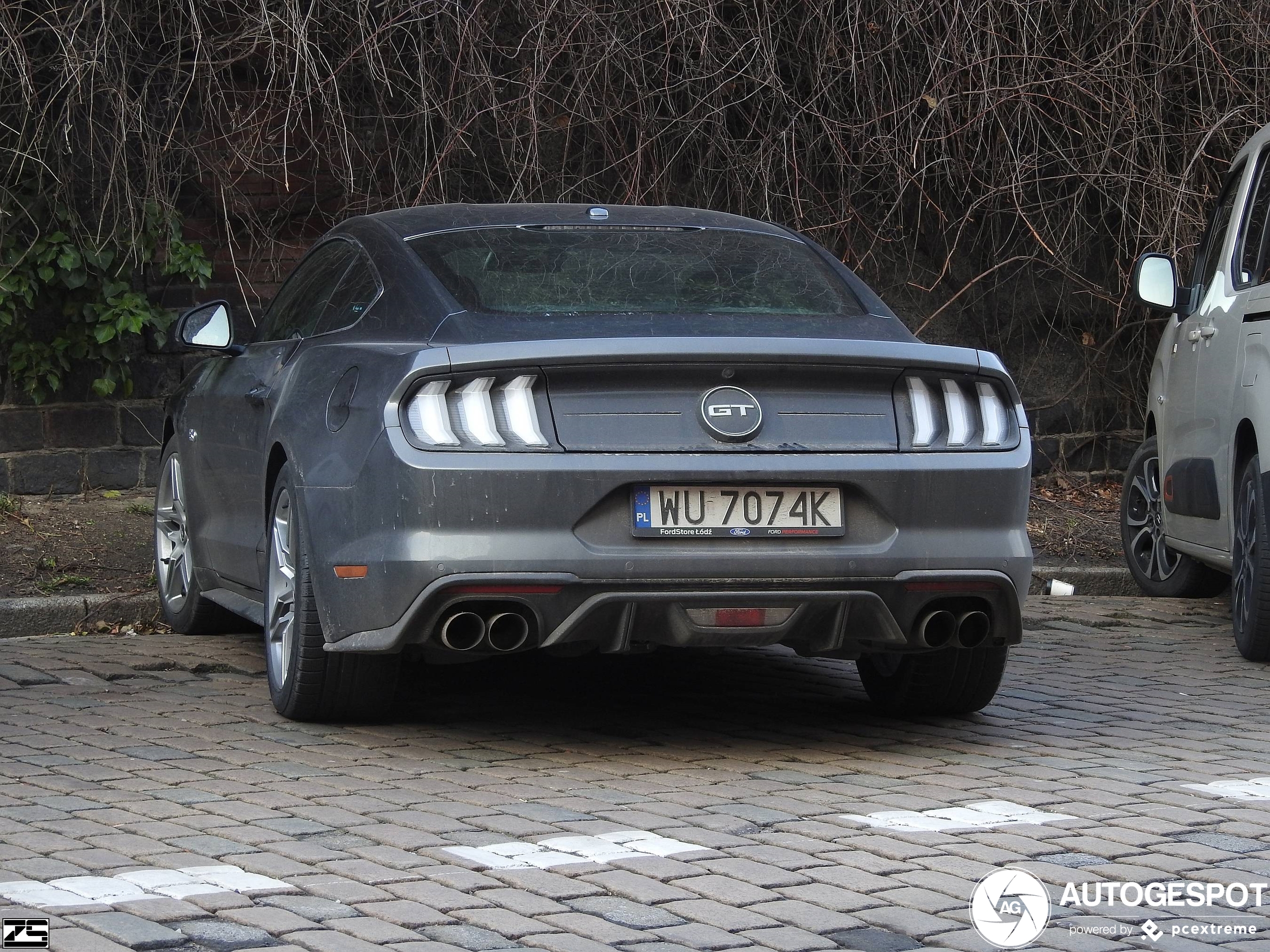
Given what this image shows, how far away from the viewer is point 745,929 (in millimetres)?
3424

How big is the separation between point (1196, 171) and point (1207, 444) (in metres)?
3.80

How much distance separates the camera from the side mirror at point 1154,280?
7.96 m

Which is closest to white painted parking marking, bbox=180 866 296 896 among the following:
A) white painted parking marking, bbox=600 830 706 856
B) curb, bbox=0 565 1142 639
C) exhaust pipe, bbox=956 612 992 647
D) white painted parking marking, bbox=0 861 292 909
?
white painted parking marking, bbox=0 861 292 909

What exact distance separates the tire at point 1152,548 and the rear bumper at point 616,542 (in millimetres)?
4138

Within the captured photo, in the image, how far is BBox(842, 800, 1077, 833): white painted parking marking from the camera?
4289mm

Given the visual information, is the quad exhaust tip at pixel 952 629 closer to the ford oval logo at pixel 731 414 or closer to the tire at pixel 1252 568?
the ford oval logo at pixel 731 414

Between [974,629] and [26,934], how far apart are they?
2760mm

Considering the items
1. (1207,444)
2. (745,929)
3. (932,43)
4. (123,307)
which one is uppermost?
(932,43)

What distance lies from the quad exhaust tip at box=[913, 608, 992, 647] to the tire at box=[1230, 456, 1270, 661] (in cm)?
226

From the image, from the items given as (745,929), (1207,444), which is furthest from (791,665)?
(745,929)

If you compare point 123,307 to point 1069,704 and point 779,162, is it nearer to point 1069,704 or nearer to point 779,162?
point 779,162

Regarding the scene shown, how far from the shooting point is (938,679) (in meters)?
5.68

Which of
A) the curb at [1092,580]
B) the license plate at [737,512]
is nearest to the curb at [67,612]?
the curb at [1092,580]

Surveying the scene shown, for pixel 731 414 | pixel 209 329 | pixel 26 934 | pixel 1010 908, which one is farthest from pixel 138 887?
pixel 209 329
